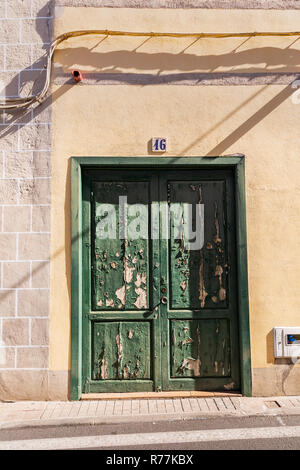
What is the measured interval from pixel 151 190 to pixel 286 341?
2.23 m

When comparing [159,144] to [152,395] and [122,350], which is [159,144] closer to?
[122,350]

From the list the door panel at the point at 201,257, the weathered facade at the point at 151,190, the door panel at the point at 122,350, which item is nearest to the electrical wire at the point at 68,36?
the weathered facade at the point at 151,190

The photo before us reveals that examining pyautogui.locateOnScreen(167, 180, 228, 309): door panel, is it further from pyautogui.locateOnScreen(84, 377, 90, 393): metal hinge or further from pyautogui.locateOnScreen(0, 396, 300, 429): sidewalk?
pyautogui.locateOnScreen(84, 377, 90, 393): metal hinge

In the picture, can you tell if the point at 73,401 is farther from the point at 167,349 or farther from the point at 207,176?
Result: the point at 207,176

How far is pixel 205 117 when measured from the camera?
16.6 ft

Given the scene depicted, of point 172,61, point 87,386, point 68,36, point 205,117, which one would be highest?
point 68,36

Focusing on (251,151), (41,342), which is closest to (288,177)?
(251,151)

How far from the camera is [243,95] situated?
16.7 feet

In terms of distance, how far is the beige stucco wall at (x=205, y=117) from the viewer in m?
4.94

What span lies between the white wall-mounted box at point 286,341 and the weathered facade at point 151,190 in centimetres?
9

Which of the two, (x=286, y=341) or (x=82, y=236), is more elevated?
(x=82, y=236)

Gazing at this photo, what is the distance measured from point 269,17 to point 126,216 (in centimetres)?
286

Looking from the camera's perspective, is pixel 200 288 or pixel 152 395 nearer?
pixel 152 395

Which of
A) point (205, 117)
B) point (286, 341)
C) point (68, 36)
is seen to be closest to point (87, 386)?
point (286, 341)
